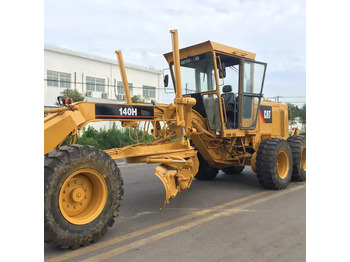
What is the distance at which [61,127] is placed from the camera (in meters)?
4.09

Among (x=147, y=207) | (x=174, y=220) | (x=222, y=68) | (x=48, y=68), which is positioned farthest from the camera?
(x=48, y=68)

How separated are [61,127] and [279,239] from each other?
3188 mm

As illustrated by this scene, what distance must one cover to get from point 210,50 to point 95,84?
90.2 ft

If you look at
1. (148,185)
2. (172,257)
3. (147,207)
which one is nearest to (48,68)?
(148,185)

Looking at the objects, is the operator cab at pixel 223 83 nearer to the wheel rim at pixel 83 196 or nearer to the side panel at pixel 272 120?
the side panel at pixel 272 120

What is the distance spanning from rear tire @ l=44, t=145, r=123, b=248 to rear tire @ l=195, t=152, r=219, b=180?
4.01m

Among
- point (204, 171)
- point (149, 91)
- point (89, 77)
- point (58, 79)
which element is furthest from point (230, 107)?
point (149, 91)

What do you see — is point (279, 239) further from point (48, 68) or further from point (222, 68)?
point (48, 68)

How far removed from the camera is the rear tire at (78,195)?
3.56 m

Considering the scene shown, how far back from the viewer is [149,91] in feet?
123

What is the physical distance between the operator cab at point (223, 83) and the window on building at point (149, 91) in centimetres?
2942

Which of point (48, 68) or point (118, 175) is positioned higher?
point (48, 68)

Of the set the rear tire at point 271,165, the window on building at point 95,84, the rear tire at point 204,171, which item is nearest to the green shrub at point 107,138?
the rear tire at point 204,171

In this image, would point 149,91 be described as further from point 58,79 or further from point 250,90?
point 250,90
